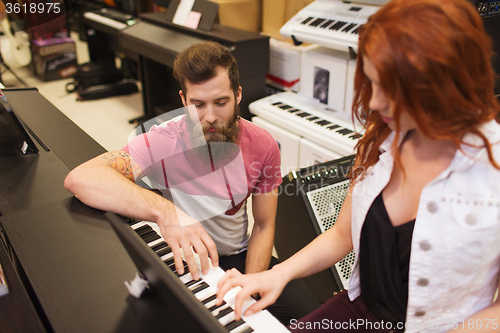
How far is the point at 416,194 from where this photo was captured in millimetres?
954

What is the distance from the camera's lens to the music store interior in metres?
0.87

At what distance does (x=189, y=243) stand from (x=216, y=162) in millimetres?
491

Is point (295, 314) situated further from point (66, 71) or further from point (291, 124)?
point (66, 71)

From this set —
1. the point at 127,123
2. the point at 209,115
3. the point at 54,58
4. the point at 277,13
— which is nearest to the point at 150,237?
the point at 209,115

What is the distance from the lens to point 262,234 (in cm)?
156

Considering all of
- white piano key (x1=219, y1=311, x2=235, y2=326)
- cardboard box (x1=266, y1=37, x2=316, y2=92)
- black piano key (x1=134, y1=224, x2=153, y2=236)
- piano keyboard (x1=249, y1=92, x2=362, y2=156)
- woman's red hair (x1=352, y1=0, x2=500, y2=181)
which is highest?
woman's red hair (x1=352, y1=0, x2=500, y2=181)

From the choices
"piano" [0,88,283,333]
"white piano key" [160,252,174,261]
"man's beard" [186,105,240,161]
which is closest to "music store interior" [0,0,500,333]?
"piano" [0,88,283,333]

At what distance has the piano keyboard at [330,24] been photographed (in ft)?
8.15

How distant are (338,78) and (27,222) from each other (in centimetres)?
210

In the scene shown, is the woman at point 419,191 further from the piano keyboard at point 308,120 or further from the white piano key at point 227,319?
the piano keyboard at point 308,120

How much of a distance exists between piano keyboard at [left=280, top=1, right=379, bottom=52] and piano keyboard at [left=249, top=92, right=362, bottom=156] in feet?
1.39

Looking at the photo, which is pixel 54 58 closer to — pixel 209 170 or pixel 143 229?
pixel 209 170

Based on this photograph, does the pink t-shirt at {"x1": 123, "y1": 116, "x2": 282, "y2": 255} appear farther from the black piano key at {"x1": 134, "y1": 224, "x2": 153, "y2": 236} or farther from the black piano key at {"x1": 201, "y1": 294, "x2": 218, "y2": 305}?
the black piano key at {"x1": 201, "y1": 294, "x2": 218, "y2": 305}

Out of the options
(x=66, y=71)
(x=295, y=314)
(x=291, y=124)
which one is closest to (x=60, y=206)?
(x=295, y=314)
